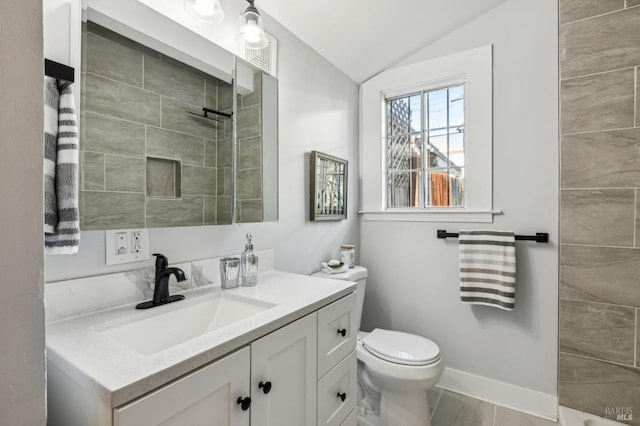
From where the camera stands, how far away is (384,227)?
7.39ft

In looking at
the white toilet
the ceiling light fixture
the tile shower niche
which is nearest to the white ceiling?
Result: the ceiling light fixture

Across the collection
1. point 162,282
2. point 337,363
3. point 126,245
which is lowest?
point 337,363

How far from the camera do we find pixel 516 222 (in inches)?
72.1

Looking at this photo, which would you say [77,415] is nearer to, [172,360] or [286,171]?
[172,360]

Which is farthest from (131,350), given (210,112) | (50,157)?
(210,112)

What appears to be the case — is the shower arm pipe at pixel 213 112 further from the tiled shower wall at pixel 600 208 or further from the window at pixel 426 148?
the tiled shower wall at pixel 600 208

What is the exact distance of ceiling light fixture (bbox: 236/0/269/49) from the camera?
1305mm

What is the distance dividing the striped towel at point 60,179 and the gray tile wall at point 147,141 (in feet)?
0.41

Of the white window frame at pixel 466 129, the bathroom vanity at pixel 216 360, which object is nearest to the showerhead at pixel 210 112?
the bathroom vanity at pixel 216 360

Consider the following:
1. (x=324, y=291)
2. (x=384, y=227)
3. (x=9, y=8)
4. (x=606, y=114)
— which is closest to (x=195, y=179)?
(x=324, y=291)

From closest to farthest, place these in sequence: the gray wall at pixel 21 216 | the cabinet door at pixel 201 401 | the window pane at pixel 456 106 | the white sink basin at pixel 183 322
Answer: the gray wall at pixel 21 216
the cabinet door at pixel 201 401
the white sink basin at pixel 183 322
the window pane at pixel 456 106

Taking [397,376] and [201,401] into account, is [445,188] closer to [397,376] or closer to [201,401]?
[397,376]

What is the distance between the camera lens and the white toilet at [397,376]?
145cm

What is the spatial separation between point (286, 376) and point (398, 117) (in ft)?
6.42
